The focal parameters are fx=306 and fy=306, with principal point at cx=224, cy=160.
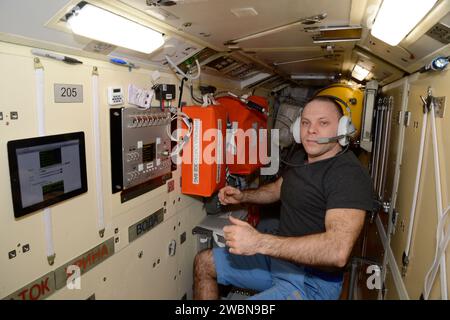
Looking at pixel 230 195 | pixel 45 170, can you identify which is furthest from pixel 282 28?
pixel 45 170

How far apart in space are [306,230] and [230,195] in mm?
788

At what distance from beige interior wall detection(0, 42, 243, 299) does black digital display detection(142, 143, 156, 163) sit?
28 centimetres

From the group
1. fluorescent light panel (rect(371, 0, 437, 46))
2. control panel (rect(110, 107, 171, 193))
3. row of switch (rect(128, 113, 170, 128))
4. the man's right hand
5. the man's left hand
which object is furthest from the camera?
the man's right hand

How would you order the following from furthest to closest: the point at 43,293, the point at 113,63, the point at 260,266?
the point at 260,266
the point at 113,63
the point at 43,293

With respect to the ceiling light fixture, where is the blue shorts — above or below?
below

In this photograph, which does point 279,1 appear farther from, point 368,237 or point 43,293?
point 368,237

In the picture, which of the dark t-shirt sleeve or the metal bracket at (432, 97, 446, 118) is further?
the dark t-shirt sleeve

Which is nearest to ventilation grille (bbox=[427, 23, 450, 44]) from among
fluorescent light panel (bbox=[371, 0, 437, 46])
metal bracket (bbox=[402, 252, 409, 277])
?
fluorescent light panel (bbox=[371, 0, 437, 46])

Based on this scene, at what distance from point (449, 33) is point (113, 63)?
1853 mm

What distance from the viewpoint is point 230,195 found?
2730 millimetres

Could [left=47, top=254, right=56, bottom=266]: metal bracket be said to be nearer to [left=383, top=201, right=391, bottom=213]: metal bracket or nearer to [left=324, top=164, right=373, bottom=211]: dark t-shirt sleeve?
[left=324, top=164, right=373, bottom=211]: dark t-shirt sleeve

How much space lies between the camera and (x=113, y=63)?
187 centimetres

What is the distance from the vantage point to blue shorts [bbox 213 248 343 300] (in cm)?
207
